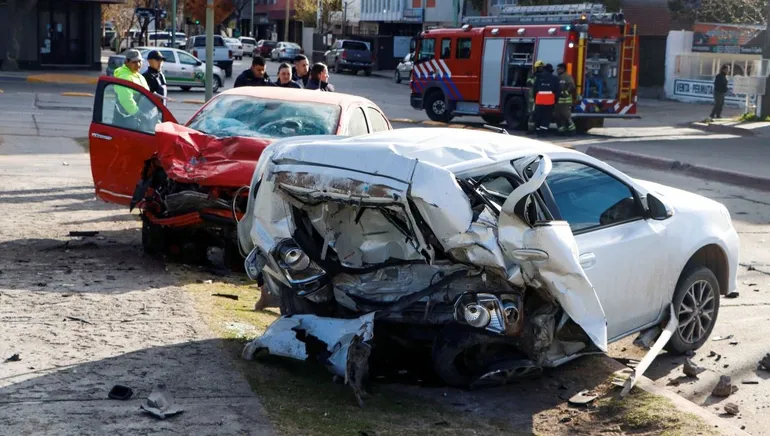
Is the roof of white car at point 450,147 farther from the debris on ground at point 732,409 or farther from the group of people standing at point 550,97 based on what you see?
the group of people standing at point 550,97

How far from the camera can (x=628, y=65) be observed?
26.2m

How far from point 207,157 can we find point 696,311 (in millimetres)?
4195

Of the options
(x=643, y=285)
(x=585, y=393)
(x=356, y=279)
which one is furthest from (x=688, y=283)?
(x=356, y=279)

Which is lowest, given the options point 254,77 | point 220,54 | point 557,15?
point 254,77

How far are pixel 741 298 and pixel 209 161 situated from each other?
4.68 meters

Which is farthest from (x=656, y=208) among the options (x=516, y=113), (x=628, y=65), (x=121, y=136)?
(x=516, y=113)

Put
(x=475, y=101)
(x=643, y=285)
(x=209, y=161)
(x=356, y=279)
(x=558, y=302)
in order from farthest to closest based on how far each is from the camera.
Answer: (x=475, y=101), (x=209, y=161), (x=643, y=285), (x=356, y=279), (x=558, y=302)

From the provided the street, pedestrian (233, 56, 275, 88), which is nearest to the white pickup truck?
the street

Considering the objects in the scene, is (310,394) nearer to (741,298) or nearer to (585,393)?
(585,393)

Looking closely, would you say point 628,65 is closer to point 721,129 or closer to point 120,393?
point 721,129

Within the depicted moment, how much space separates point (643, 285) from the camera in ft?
21.3

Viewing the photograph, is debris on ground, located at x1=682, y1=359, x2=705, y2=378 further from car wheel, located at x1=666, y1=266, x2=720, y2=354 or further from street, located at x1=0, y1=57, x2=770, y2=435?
car wheel, located at x1=666, y1=266, x2=720, y2=354

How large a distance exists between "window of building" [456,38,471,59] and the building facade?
21282mm

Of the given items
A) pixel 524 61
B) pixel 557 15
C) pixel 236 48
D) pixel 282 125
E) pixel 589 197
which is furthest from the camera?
pixel 236 48
